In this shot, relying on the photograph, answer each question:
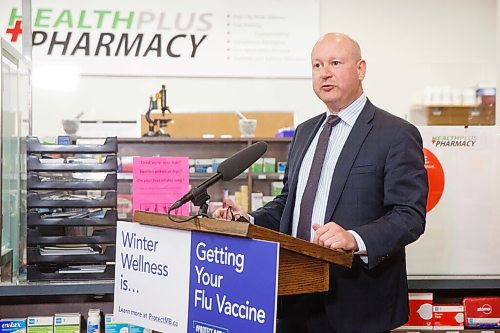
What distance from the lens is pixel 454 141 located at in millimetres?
2529

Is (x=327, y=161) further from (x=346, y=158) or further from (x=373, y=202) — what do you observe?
(x=373, y=202)

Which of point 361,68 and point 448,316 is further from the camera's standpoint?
point 448,316

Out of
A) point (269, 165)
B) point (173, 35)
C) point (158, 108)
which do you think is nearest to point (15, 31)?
point (173, 35)

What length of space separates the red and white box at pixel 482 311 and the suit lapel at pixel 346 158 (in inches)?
41.0

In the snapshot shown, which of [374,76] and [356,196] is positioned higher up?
[374,76]

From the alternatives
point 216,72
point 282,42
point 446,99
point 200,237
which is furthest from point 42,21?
point 200,237

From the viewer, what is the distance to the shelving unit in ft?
7.89

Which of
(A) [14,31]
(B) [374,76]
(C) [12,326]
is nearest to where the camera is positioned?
(C) [12,326]

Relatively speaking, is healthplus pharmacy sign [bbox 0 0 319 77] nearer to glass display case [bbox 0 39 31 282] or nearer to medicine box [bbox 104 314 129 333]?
glass display case [bbox 0 39 31 282]

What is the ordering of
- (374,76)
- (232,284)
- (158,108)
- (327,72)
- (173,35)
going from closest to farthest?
(232,284), (327,72), (158,108), (173,35), (374,76)

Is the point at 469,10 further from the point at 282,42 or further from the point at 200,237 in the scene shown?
the point at 200,237

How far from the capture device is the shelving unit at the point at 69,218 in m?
2.40

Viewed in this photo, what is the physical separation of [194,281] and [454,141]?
4.95 feet

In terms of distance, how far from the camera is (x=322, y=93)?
188 centimetres
